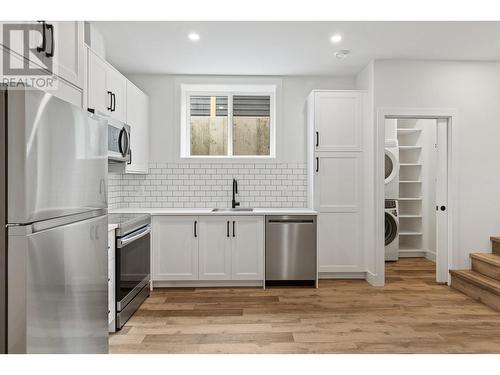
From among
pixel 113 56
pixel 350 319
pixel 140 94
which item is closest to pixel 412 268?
pixel 350 319

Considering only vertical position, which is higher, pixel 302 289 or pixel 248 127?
pixel 248 127

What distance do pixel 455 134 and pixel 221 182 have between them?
2922mm

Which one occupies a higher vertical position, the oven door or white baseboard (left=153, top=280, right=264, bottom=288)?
the oven door

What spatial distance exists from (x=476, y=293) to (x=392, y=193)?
7.29 feet

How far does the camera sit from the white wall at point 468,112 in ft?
14.6

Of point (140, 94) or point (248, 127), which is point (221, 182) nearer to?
point (248, 127)

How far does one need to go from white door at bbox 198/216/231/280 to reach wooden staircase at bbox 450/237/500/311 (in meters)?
2.63

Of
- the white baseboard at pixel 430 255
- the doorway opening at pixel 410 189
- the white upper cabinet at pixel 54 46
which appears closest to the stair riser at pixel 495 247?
the doorway opening at pixel 410 189

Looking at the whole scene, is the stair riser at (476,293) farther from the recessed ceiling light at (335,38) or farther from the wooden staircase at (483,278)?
the recessed ceiling light at (335,38)

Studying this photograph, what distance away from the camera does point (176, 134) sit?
16.5 ft

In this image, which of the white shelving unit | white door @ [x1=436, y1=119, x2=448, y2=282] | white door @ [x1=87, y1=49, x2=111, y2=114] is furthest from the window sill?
the white shelving unit

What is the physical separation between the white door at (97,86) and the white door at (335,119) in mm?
2424

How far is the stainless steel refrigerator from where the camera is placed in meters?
1.17

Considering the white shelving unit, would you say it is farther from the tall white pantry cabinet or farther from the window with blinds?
the window with blinds
